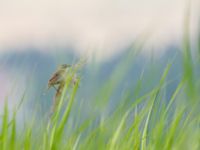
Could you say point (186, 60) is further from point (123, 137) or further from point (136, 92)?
point (123, 137)

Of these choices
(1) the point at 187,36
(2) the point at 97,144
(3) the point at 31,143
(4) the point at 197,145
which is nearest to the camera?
(1) the point at 187,36

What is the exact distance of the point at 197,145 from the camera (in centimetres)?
185

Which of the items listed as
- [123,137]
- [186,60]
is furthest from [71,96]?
[186,60]

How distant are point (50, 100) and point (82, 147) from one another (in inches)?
10.9

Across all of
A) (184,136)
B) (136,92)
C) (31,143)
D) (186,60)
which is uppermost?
(186,60)

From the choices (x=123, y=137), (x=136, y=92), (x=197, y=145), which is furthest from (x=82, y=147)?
(x=197, y=145)

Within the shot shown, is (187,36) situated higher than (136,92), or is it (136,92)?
(187,36)

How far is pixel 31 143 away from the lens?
90.8 inches

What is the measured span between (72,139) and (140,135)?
0.31 m

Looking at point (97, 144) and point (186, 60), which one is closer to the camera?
point (186, 60)

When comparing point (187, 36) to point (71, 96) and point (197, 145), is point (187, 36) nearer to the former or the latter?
point (197, 145)

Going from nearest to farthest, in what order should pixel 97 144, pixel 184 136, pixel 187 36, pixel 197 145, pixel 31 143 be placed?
pixel 187 36
pixel 197 145
pixel 184 136
pixel 97 144
pixel 31 143

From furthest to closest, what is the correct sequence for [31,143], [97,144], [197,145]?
[31,143] → [97,144] → [197,145]

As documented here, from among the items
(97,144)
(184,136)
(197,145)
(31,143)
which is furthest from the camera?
(31,143)
